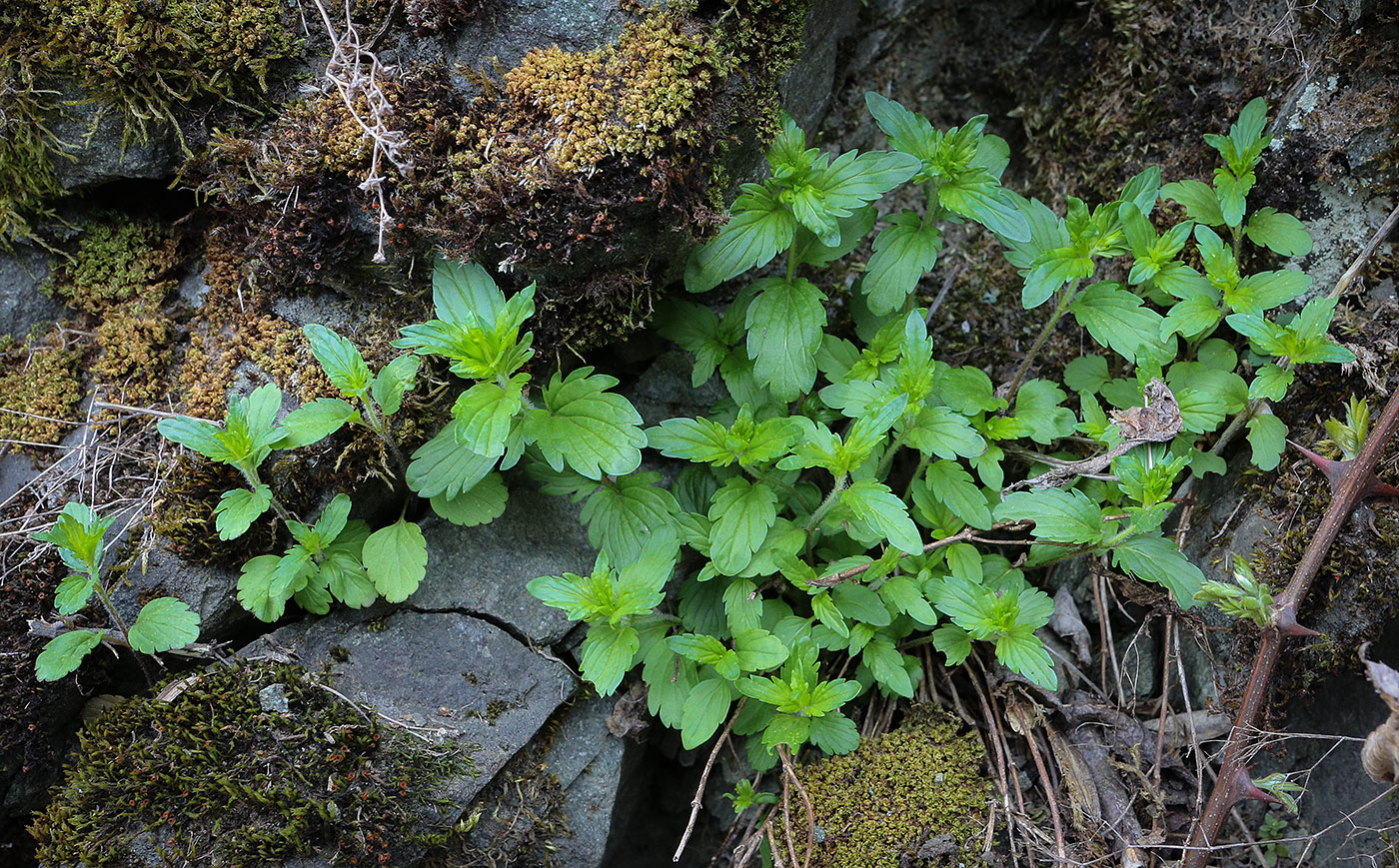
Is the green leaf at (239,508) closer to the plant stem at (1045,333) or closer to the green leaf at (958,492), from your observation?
the green leaf at (958,492)

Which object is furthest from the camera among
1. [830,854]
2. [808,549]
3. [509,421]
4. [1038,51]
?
[1038,51]

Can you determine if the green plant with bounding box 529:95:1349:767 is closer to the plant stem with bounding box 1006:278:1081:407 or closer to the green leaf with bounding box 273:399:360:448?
the plant stem with bounding box 1006:278:1081:407

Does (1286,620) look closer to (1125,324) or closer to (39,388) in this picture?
(1125,324)

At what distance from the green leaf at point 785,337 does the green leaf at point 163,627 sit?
205 cm

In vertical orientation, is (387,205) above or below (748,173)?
below

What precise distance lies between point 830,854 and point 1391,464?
229cm

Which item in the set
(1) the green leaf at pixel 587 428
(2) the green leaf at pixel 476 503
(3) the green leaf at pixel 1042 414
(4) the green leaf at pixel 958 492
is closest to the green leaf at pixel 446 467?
(2) the green leaf at pixel 476 503

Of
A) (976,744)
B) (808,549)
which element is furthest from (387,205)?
(976,744)

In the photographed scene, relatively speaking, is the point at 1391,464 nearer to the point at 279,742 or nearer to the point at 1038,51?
the point at 1038,51

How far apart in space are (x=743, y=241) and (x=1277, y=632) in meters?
2.14

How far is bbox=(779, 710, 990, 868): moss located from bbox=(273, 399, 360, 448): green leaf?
2.01 meters

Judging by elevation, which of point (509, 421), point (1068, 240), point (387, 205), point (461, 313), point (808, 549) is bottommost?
point (808, 549)

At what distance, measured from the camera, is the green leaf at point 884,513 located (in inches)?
104

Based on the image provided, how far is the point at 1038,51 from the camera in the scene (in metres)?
3.91
